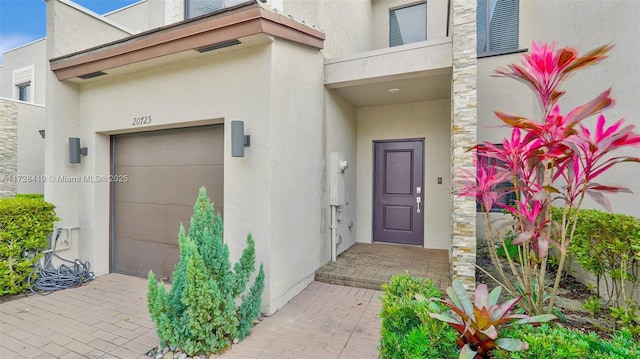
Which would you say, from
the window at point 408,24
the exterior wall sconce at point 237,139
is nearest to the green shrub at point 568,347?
the exterior wall sconce at point 237,139

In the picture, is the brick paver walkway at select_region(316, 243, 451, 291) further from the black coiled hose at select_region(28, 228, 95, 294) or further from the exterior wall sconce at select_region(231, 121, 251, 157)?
the black coiled hose at select_region(28, 228, 95, 294)

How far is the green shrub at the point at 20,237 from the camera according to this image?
4.75 m

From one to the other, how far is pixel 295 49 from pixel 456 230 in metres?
3.68

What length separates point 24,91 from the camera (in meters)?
12.5

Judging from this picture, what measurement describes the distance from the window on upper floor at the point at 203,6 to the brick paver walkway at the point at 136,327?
228 inches

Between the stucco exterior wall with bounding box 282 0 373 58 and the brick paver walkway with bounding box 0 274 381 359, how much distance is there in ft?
14.9

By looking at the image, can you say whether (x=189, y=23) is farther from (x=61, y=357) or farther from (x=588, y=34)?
(x=588, y=34)

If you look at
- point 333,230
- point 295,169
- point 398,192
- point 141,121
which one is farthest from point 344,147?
point 141,121

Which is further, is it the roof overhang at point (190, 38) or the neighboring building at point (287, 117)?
the neighboring building at point (287, 117)

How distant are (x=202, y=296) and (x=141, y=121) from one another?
3.74 meters

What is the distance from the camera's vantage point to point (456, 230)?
4203 mm

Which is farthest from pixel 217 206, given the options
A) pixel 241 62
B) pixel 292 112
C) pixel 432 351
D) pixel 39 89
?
pixel 39 89

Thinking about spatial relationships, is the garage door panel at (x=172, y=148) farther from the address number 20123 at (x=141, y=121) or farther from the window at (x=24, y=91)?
the window at (x=24, y=91)

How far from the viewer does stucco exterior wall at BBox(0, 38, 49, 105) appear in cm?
1193
